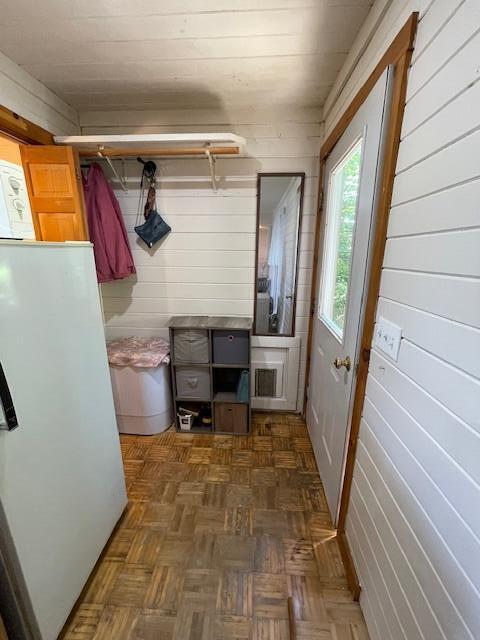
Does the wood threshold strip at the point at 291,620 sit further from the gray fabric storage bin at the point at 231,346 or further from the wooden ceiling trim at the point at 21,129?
the wooden ceiling trim at the point at 21,129

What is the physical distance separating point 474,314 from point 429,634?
0.83 metres

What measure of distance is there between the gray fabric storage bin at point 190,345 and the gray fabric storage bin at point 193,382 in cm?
9

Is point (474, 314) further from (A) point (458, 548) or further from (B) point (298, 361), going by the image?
(B) point (298, 361)

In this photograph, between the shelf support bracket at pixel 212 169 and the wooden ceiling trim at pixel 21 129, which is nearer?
the wooden ceiling trim at pixel 21 129

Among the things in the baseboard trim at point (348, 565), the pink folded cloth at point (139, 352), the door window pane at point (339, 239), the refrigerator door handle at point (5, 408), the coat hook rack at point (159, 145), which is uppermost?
the coat hook rack at point (159, 145)

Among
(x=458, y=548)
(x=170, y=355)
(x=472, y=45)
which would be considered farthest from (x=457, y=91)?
(x=170, y=355)

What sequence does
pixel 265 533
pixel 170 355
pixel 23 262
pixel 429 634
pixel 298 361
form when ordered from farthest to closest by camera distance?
pixel 298 361 → pixel 170 355 → pixel 265 533 → pixel 23 262 → pixel 429 634

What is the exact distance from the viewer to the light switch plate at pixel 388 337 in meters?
0.91

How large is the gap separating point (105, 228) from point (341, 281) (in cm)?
172

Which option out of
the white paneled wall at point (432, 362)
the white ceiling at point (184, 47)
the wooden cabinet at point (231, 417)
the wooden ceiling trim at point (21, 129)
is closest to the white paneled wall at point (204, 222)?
the white ceiling at point (184, 47)

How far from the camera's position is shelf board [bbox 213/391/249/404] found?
2.21 meters

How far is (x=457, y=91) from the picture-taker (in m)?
0.67

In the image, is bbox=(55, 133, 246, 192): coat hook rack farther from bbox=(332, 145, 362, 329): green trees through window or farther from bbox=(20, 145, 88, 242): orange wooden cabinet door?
bbox=(332, 145, 362, 329): green trees through window

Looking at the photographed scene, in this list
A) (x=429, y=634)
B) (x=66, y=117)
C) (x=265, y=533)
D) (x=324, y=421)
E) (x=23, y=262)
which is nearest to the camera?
(x=429, y=634)
